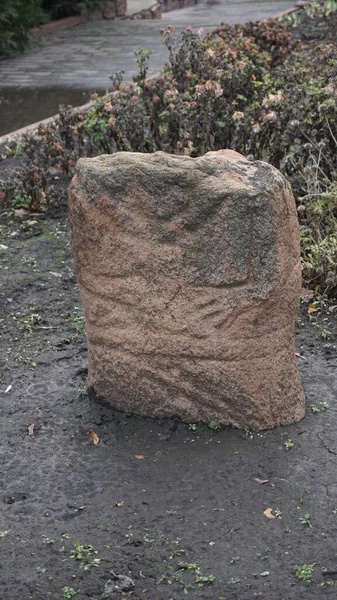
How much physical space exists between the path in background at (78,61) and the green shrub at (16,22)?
0.61 ft

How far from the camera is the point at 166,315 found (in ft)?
11.8

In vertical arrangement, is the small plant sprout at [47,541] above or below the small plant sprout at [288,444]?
above

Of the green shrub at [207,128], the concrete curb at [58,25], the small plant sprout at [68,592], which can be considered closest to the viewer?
the small plant sprout at [68,592]

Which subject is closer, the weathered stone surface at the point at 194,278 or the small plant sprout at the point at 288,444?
the weathered stone surface at the point at 194,278

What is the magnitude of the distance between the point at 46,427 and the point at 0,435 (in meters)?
0.19

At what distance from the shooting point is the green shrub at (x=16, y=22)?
12016mm

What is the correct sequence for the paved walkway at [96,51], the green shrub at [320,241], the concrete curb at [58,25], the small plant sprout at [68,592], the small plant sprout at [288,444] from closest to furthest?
the small plant sprout at [68,592] → the small plant sprout at [288,444] → the green shrub at [320,241] → the paved walkway at [96,51] → the concrete curb at [58,25]

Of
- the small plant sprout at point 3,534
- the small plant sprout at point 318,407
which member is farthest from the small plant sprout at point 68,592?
the small plant sprout at point 318,407

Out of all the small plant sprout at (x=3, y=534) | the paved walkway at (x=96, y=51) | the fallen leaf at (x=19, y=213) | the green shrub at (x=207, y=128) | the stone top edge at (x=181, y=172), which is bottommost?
the paved walkway at (x=96, y=51)

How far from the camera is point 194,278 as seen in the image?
3.51 m

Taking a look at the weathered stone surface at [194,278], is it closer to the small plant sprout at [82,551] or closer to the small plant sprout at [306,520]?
the small plant sprout at [306,520]

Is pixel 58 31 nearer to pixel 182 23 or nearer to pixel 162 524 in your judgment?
pixel 182 23

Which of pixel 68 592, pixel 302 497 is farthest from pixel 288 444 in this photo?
pixel 68 592

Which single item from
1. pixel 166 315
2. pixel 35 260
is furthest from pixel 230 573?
pixel 35 260
